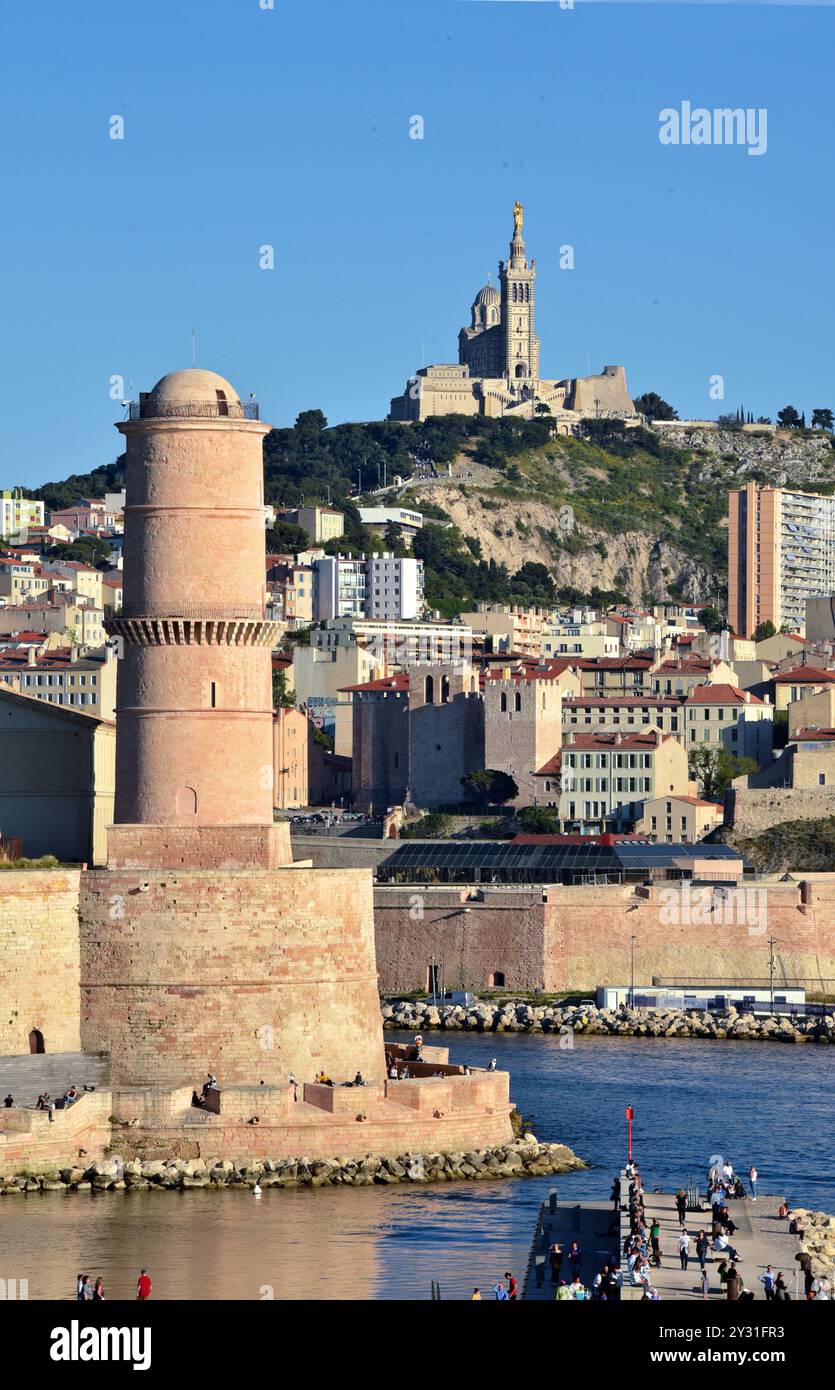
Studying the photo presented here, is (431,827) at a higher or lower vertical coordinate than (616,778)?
lower

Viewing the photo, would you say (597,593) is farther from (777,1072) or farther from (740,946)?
(777,1072)

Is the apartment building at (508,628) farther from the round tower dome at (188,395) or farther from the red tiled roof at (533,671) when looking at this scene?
the round tower dome at (188,395)

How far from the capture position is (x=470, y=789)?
101 metres

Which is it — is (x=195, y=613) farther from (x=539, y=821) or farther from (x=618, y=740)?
(x=618, y=740)

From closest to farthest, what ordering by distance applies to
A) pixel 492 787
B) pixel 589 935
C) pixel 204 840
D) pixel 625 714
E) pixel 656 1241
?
pixel 656 1241 → pixel 204 840 → pixel 589 935 → pixel 492 787 → pixel 625 714

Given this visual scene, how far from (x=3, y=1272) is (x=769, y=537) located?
451 feet

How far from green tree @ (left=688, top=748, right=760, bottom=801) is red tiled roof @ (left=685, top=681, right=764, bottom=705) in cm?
336

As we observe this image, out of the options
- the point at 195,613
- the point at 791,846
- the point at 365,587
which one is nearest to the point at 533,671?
the point at 791,846

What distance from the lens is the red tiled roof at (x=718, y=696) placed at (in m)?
106

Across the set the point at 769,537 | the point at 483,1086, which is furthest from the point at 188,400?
the point at 769,537

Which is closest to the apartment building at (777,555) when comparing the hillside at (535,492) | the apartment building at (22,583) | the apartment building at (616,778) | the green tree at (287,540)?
the hillside at (535,492)

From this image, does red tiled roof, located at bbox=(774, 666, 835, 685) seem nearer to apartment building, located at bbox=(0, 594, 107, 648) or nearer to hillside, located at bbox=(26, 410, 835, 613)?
apartment building, located at bbox=(0, 594, 107, 648)

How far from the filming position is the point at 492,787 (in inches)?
3947

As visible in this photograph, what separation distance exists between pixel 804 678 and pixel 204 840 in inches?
2931
